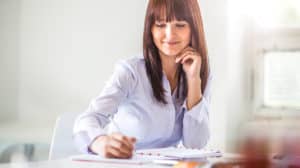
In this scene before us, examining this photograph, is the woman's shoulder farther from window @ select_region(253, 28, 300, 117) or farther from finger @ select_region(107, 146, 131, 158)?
window @ select_region(253, 28, 300, 117)

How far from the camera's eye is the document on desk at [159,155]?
145 cm

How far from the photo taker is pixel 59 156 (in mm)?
1714

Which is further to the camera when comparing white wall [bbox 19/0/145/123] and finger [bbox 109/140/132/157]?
white wall [bbox 19/0/145/123]

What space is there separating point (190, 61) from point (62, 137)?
507mm

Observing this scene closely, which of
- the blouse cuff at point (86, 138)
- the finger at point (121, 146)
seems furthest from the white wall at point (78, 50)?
the finger at point (121, 146)

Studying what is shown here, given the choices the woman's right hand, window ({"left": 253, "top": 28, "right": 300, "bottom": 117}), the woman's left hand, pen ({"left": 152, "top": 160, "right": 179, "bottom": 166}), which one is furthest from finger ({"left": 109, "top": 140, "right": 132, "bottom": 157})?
window ({"left": 253, "top": 28, "right": 300, "bottom": 117})

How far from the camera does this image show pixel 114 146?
5.16ft

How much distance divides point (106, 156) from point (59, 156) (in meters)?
0.23

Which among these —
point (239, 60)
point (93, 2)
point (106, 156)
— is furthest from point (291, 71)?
point (93, 2)

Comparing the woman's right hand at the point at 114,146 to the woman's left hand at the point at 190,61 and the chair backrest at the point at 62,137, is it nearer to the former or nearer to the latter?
the chair backrest at the point at 62,137

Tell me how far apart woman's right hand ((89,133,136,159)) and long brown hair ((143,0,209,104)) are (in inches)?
6.7

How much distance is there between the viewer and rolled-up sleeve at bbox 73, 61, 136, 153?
167 centimetres

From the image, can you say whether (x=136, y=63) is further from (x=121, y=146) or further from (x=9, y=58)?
(x=9, y=58)

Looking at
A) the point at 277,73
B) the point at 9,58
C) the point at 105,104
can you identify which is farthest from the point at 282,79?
the point at 9,58
